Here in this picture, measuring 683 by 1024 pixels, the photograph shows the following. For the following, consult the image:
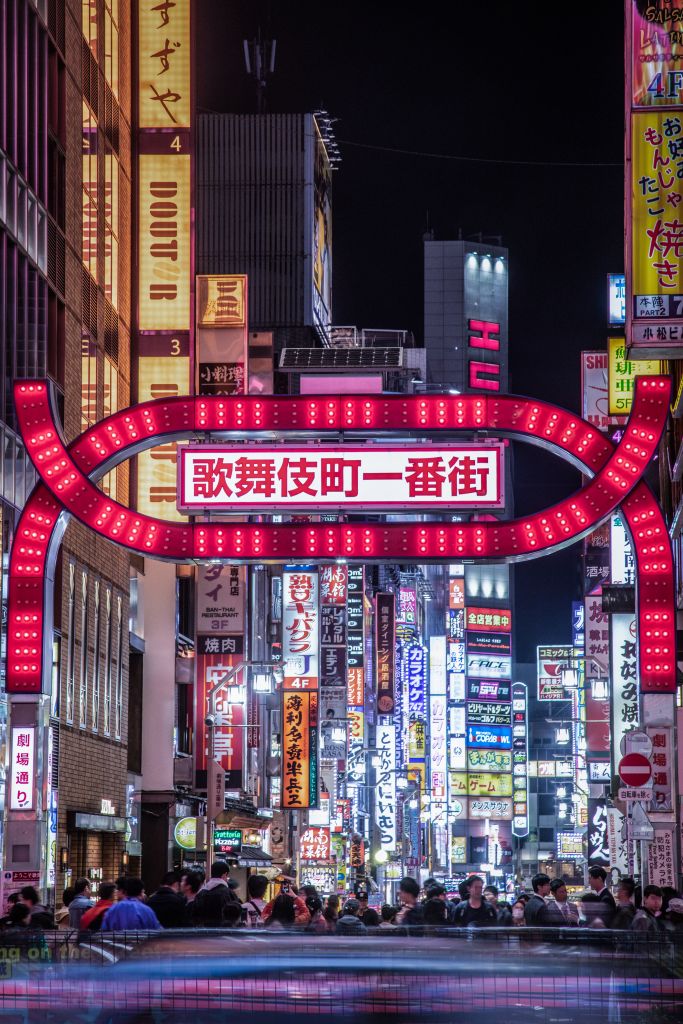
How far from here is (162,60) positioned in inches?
1619

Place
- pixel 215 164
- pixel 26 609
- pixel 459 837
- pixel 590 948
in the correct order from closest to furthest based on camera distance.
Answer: pixel 590 948, pixel 26 609, pixel 215 164, pixel 459 837

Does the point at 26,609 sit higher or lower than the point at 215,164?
lower

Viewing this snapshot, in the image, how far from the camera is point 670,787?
19.8 metres

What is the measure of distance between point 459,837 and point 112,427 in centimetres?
13307

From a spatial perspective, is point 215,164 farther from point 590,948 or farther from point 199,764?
point 590,948

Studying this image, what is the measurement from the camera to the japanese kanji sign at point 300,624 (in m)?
64.4

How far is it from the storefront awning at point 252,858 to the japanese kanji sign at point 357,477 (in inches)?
1336

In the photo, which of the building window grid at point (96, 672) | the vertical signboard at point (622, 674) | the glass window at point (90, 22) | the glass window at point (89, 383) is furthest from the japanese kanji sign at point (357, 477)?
the vertical signboard at point (622, 674)

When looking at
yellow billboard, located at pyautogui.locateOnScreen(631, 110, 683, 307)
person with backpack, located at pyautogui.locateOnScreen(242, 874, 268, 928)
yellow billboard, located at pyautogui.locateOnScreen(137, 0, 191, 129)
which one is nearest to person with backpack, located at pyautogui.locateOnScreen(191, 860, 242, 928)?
person with backpack, located at pyautogui.locateOnScreen(242, 874, 268, 928)

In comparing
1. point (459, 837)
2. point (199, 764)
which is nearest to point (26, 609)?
point (199, 764)

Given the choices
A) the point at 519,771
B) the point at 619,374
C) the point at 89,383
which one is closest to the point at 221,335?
the point at 89,383

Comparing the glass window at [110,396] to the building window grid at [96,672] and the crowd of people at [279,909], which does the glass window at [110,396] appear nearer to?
the building window grid at [96,672]

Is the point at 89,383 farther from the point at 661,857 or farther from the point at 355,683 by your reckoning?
the point at 355,683

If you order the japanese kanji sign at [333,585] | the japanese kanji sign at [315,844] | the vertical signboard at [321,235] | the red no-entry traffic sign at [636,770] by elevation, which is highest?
the vertical signboard at [321,235]
